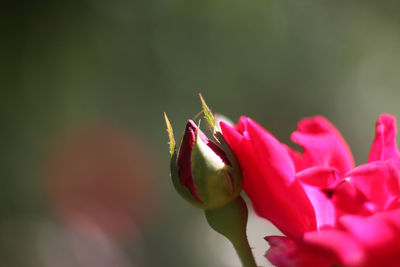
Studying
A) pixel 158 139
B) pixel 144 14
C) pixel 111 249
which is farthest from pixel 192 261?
pixel 144 14

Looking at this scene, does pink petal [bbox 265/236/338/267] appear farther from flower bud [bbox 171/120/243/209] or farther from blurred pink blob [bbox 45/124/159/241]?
blurred pink blob [bbox 45/124/159/241]

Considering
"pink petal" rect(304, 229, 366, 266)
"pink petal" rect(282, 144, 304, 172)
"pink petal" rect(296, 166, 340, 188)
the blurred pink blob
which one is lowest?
"pink petal" rect(304, 229, 366, 266)

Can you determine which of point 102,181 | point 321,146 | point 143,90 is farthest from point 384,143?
point 102,181

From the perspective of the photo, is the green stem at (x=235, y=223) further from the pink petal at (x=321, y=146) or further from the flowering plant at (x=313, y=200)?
the pink petal at (x=321, y=146)

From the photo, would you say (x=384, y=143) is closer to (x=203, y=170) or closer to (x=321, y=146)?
(x=321, y=146)

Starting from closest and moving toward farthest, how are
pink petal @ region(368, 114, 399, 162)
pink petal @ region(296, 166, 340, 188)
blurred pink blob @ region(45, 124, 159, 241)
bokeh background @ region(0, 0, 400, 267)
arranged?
pink petal @ region(296, 166, 340, 188)
pink petal @ region(368, 114, 399, 162)
bokeh background @ region(0, 0, 400, 267)
blurred pink blob @ region(45, 124, 159, 241)

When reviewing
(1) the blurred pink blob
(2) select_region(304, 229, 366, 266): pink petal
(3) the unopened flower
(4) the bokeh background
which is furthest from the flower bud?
(1) the blurred pink blob

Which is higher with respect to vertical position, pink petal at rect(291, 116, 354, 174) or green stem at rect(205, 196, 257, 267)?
pink petal at rect(291, 116, 354, 174)

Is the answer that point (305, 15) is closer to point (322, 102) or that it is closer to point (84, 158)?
point (322, 102)
